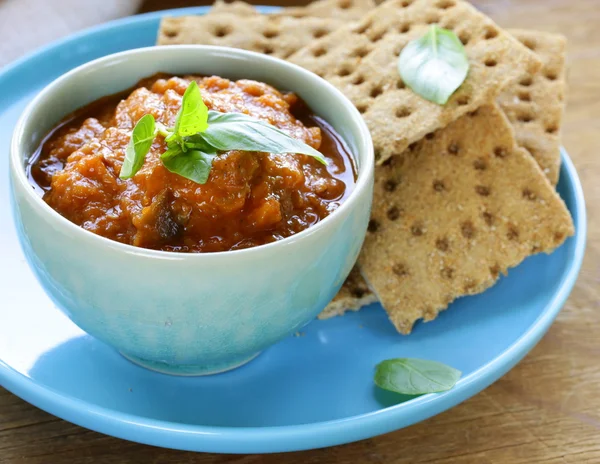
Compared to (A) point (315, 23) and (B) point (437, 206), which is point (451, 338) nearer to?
(B) point (437, 206)

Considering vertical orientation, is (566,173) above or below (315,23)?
below

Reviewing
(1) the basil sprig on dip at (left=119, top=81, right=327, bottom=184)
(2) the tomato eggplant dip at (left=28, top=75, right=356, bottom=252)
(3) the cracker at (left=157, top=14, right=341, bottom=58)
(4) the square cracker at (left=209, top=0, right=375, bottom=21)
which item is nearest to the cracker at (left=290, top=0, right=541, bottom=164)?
(3) the cracker at (left=157, top=14, right=341, bottom=58)

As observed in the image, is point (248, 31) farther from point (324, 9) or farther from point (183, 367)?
point (183, 367)

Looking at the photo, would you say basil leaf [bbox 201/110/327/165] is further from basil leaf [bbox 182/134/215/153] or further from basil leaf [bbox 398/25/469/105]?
basil leaf [bbox 398/25/469/105]

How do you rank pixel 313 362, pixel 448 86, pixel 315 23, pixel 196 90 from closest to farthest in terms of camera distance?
pixel 196 90, pixel 313 362, pixel 448 86, pixel 315 23

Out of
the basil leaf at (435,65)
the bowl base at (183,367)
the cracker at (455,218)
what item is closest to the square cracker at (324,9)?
the basil leaf at (435,65)

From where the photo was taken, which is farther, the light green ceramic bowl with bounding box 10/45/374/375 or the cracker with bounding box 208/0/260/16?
the cracker with bounding box 208/0/260/16

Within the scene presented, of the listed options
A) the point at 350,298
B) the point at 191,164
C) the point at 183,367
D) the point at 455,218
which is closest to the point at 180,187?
the point at 191,164

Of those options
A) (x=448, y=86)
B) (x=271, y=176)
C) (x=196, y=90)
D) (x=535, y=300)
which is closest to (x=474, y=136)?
(x=448, y=86)
